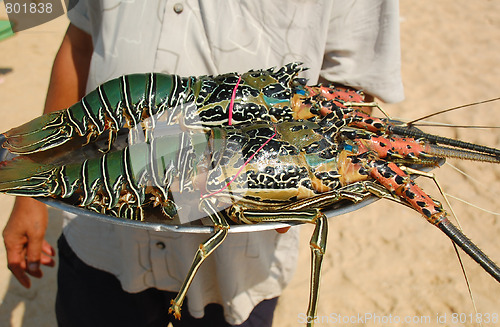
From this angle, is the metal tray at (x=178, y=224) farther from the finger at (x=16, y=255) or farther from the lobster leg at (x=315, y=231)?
the finger at (x=16, y=255)

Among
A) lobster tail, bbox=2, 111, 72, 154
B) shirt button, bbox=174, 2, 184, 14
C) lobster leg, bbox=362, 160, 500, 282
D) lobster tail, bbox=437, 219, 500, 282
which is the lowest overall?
lobster tail, bbox=437, 219, 500, 282

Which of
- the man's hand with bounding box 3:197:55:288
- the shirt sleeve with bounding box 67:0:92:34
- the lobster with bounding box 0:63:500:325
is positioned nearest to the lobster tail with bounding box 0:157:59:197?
the lobster with bounding box 0:63:500:325

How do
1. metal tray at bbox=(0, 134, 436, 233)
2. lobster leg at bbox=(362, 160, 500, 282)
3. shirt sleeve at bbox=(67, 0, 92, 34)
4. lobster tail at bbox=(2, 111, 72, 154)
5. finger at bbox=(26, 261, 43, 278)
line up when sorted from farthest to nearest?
1. finger at bbox=(26, 261, 43, 278)
2. shirt sleeve at bbox=(67, 0, 92, 34)
3. lobster tail at bbox=(2, 111, 72, 154)
4. lobster leg at bbox=(362, 160, 500, 282)
5. metal tray at bbox=(0, 134, 436, 233)

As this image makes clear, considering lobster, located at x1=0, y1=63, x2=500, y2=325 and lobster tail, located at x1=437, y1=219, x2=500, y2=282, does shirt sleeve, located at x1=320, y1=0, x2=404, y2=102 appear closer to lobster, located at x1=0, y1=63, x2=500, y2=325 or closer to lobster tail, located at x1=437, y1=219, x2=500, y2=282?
lobster, located at x1=0, y1=63, x2=500, y2=325

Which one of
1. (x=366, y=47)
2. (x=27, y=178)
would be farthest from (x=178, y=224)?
(x=366, y=47)

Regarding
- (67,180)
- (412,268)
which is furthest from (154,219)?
(412,268)

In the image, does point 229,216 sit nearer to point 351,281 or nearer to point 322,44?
point 322,44

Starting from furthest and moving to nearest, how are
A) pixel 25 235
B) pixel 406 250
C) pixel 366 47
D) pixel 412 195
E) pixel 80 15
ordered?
pixel 406 250, pixel 25 235, pixel 80 15, pixel 366 47, pixel 412 195

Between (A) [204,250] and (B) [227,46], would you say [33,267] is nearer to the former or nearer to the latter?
(A) [204,250]
